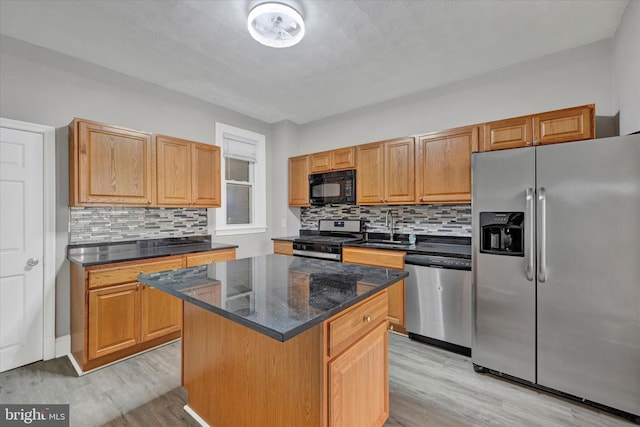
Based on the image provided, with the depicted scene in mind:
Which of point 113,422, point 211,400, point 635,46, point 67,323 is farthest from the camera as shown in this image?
point 67,323

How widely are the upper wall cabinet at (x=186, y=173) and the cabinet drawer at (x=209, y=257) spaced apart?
0.61 m

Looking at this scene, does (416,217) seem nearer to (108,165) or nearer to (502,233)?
(502,233)

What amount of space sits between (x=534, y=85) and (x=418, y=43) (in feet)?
4.30

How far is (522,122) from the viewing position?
2.59 meters

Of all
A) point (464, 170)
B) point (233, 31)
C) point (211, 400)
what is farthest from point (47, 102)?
point (464, 170)

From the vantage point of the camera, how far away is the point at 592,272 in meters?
1.95

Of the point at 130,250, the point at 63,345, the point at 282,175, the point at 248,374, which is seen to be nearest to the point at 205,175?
the point at 130,250

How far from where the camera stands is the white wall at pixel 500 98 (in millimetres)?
2576

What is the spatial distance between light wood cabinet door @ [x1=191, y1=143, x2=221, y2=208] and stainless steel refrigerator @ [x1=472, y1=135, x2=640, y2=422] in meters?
2.84

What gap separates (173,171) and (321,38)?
2054mm

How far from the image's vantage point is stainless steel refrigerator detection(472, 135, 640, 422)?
186cm

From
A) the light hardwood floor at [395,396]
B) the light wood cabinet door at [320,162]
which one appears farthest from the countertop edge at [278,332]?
the light wood cabinet door at [320,162]

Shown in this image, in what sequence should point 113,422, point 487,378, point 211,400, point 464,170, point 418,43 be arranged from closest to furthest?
1. point 211,400
2. point 113,422
3. point 487,378
4. point 418,43
5. point 464,170

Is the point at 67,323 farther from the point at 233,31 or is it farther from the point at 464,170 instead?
the point at 464,170
